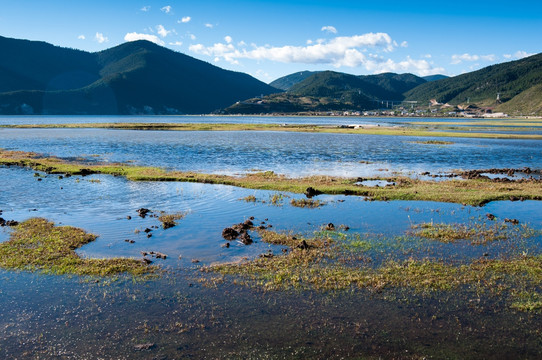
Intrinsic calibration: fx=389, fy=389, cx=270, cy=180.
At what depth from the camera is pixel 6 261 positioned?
2166 cm

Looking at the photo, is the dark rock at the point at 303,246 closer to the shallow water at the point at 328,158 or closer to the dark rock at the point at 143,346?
the dark rock at the point at 143,346

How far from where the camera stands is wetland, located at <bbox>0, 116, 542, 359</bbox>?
14.6 m

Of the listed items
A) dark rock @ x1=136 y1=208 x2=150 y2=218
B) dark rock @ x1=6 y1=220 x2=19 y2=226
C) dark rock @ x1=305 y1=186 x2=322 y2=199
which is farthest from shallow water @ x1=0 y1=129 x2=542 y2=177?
dark rock @ x1=6 y1=220 x2=19 y2=226

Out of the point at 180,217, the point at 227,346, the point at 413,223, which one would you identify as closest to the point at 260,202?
the point at 180,217

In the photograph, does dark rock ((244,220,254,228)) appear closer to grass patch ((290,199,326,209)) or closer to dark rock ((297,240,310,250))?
dark rock ((297,240,310,250))

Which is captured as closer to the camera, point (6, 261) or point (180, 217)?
point (6, 261)

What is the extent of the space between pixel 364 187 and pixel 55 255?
30699 mm

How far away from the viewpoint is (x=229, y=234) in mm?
26609

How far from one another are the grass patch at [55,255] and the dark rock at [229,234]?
251 inches

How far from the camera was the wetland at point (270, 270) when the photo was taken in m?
14.6

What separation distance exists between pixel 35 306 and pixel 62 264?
15.5 ft

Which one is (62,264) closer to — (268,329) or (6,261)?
(6,261)

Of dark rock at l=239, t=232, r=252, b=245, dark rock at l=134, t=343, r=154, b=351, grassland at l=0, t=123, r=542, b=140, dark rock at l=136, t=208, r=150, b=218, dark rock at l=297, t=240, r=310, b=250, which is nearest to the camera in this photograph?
dark rock at l=134, t=343, r=154, b=351

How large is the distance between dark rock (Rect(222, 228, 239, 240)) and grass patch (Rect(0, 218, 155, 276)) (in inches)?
251
